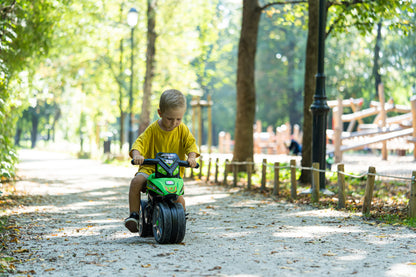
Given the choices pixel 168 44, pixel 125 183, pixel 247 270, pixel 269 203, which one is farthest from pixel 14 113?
pixel 168 44

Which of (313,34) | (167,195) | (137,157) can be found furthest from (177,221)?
(313,34)

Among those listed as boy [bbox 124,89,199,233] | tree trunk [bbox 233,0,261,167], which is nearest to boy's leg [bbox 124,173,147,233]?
boy [bbox 124,89,199,233]

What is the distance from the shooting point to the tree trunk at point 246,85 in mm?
17422

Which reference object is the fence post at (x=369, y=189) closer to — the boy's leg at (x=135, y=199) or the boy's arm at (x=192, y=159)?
the boy's arm at (x=192, y=159)

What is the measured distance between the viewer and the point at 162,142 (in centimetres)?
623

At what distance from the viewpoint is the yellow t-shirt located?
20.4 ft

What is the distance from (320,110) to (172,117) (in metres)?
6.53

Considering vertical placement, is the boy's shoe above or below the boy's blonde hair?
below

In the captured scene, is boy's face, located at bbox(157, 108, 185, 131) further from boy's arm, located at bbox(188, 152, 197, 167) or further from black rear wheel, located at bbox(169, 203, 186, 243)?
black rear wheel, located at bbox(169, 203, 186, 243)

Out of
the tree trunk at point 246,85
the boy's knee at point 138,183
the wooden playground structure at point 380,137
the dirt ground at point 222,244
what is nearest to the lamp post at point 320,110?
the dirt ground at point 222,244

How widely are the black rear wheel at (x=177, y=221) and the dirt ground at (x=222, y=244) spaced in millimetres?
130

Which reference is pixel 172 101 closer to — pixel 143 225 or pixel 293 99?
pixel 143 225

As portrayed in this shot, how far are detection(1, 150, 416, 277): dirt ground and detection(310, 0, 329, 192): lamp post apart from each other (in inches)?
57.1

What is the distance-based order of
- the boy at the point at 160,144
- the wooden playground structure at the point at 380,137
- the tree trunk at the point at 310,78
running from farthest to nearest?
the wooden playground structure at the point at 380,137
the tree trunk at the point at 310,78
the boy at the point at 160,144
